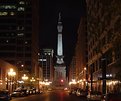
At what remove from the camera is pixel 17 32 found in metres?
183

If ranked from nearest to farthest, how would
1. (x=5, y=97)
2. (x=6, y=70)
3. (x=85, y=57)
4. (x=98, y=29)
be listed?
(x=98, y=29) < (x=5, y=97) < (x=6, y=70) < (x=85, y=57)

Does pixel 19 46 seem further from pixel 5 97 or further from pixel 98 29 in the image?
pixel 98 29

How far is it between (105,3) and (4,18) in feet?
525

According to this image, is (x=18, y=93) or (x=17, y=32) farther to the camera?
(x=17, y=32)

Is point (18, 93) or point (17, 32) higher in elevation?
point (17, 32)

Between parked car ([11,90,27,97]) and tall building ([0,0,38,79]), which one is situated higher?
tall building ([0,0,38,79])

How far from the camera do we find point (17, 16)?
18400 centimetres

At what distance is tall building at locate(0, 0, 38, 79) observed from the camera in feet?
592

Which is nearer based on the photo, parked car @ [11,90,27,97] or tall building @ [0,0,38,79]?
parked car @ [11,90,27,97]

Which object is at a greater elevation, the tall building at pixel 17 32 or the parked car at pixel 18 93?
the tall building at pixel 17 32

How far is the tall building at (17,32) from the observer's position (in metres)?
180

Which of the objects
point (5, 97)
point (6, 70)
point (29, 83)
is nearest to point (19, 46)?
point (29, 83)

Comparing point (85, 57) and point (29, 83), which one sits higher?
point (85, 57)

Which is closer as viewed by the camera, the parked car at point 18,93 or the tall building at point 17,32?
the parked car at point 18,93
